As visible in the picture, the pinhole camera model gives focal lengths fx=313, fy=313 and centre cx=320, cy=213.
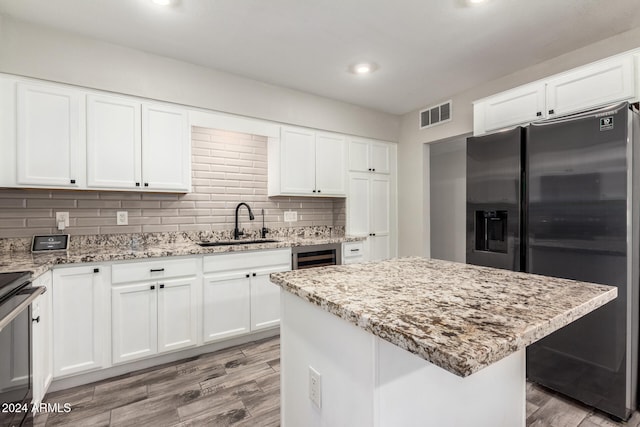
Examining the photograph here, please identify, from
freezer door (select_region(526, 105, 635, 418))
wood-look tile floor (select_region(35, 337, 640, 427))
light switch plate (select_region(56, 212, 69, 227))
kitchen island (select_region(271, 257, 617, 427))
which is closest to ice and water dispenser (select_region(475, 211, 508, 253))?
freezer door (select_region(526, 105, 635, 418))

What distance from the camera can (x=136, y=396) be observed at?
6.78 ft

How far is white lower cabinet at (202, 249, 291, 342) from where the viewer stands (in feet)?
8.65

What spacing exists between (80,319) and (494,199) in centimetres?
309

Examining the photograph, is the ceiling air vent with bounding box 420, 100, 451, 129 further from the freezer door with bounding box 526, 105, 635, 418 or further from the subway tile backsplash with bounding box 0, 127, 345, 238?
the freezer door with bounding box 526, 105, 635, 418

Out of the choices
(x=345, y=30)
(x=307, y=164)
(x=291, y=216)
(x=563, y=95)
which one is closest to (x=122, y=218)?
(x=291, y=216)

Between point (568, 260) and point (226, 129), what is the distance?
2.93 meters

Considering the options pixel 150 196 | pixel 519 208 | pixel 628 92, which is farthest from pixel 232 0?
pixel 628 92

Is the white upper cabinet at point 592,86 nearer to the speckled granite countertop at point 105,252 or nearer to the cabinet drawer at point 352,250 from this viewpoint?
the cabinet drawer at point 352,250

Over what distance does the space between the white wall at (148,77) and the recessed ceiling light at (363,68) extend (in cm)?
73

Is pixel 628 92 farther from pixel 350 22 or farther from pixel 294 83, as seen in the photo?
pixel 294 83

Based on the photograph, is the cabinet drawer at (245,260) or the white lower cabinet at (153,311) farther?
the cabinet drawer at (245,260)

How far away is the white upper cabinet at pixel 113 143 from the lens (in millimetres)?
2412

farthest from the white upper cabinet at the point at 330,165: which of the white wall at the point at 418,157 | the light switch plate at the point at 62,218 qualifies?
the light switch plate at the point at 62,218

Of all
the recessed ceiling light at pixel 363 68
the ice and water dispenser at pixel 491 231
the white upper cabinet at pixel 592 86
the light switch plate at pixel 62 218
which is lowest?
the ice and water dispenser at pixel 491 231
